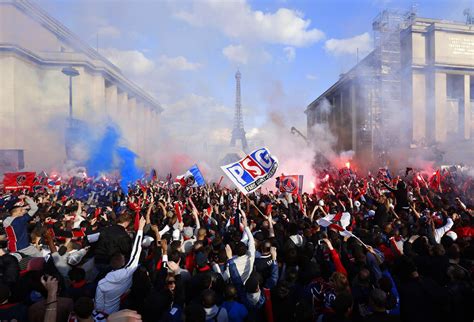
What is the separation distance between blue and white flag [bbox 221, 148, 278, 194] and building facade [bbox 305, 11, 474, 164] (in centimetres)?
2206

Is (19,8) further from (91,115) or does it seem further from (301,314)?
(301,314)

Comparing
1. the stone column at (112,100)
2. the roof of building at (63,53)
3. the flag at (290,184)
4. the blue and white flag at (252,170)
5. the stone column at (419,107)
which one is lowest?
the flag at (290,184)

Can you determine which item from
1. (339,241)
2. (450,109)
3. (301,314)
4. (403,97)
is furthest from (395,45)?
(301,314)

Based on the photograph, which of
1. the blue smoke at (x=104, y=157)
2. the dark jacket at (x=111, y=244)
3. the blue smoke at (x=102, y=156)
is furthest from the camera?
the blue smoke at (x=102, y=156)

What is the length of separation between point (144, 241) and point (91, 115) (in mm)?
31319

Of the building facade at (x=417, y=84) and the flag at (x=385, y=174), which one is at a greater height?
the building facade at (x=417, y=84)

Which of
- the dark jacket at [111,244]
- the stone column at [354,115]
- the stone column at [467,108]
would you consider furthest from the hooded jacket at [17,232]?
the stone column at [467,108]

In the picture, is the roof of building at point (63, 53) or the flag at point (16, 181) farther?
the roof of building at point (63, 53)

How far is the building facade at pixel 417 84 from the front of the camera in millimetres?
27094

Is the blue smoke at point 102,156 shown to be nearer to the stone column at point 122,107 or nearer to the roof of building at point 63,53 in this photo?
the roof of building at point 63,53

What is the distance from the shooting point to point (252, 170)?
6.60 m

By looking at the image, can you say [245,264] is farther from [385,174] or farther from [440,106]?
[440,106]

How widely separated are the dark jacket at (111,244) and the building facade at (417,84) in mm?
25234

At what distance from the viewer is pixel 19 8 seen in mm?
29422
